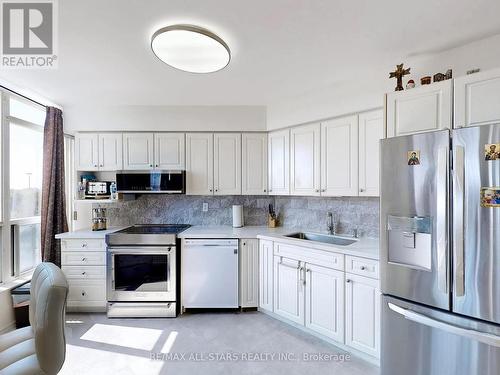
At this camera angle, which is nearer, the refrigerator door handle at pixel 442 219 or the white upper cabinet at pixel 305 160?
the refrigerator door handle at pixel 442 219

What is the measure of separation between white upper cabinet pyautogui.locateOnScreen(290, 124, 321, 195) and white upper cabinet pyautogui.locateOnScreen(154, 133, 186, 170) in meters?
A: 1.42

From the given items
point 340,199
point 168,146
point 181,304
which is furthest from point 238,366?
point 168,146

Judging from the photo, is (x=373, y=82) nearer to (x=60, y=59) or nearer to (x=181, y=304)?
(x=60, y=59)

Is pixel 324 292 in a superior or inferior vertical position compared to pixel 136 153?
inferior

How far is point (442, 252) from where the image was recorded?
147cm

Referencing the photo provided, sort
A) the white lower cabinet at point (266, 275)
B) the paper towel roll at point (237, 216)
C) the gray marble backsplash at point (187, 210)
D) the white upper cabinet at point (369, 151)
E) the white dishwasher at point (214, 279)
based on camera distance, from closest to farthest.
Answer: the white upper cabinet at point (369, 151)
the white lower cabinet at point (266, 275)
the white dishwasher at point (214, 279)
the paper towel roll at point (237, 216)
the gray marble backsplash at point (187, 210)

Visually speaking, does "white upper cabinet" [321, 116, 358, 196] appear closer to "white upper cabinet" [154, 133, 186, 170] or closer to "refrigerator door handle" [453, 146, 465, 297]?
"refrigerator door handle" [453, 146, 465, 297]

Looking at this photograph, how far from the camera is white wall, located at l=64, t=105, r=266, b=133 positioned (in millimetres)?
3252

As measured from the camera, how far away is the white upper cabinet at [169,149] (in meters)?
3.27

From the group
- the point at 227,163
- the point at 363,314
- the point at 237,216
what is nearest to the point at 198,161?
the point at 227,163

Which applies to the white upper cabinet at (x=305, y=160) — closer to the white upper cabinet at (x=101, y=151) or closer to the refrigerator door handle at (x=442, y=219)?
the refrigerator door handle at (x=442, y=219)

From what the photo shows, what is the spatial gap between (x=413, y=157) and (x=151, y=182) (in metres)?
2.74

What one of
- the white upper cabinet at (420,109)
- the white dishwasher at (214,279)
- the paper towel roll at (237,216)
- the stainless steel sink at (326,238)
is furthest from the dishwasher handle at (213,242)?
the white upper cabinet at (420,109)

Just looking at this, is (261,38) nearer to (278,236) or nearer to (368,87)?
(368,87)
